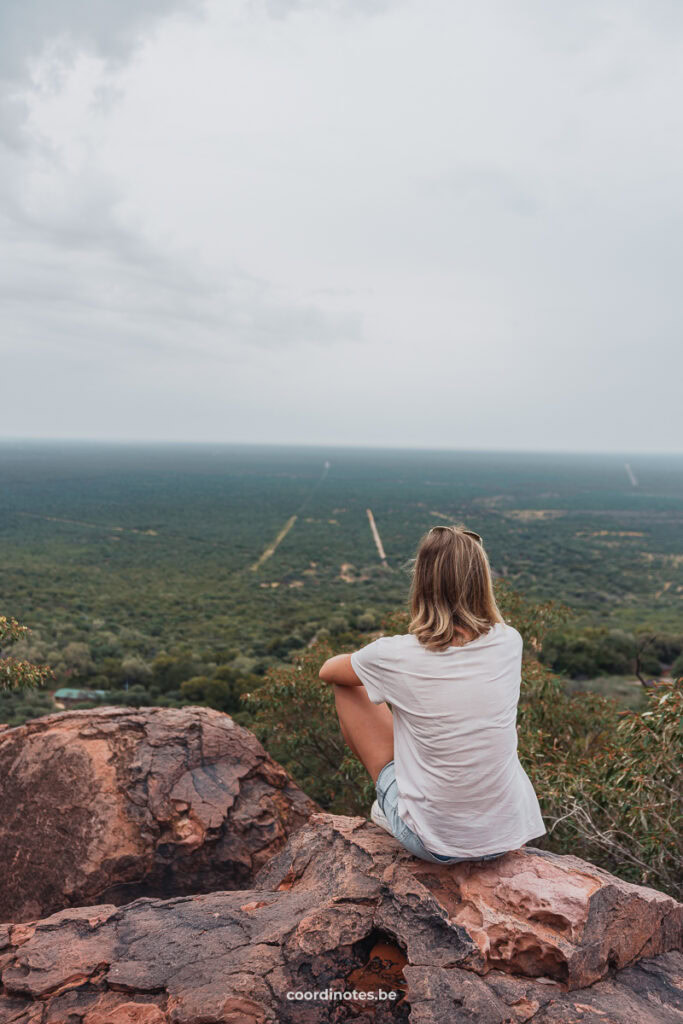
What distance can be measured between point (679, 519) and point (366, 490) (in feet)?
204

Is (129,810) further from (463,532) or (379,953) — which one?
(463,532)

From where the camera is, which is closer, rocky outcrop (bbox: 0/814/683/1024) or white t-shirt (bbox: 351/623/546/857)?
rocky outcrop (bbox: 0/814/683/1024)

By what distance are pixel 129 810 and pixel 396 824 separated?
2.55 m

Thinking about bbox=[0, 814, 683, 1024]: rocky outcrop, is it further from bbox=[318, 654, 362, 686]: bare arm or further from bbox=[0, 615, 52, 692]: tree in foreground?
bbox=[0, 615, 52, 692]: tree in foreground

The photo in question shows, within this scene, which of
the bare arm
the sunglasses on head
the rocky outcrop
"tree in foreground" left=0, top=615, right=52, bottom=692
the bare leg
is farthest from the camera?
"tree in foreground" left=0, top=615, right=52, bottom=692

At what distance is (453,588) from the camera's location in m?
2.65

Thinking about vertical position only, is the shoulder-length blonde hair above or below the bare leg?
above

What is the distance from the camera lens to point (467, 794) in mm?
2604

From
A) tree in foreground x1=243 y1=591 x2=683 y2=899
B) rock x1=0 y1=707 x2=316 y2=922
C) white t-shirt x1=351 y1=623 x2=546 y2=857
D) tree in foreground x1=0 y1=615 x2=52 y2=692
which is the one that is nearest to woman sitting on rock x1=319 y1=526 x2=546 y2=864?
white t-shirt x1=351 y1=623 x2=546 y2=857

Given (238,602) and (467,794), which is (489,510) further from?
(467,794)

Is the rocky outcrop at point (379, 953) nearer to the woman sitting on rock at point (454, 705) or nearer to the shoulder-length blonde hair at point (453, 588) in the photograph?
the woman sitting on rock at point (454, 705)

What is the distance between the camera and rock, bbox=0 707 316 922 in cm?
423

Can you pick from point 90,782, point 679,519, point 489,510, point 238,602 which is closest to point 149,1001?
point 90,782

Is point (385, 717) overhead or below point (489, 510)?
overhead
